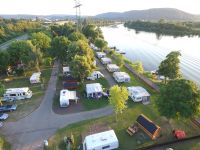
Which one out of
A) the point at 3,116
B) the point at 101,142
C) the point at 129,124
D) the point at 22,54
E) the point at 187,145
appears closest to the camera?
the point at 101,142

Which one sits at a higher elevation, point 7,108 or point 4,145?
point 7,108

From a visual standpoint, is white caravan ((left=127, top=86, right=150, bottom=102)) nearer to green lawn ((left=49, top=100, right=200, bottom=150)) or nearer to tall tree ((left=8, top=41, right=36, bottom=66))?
green lawn ((left=49, top=100, right=200, bottom=150))

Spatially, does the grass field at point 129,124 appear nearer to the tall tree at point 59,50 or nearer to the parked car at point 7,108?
the parked car at point 7,108

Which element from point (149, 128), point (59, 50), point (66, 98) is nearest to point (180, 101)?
point (149, 128)

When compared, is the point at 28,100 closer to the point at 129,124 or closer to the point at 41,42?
the point at 129,124

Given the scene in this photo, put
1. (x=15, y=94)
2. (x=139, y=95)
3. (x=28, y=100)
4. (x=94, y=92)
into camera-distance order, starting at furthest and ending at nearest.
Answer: (x=15, y=94), (x=28, y=100), (x=94, y=92), (x=139, y=95)

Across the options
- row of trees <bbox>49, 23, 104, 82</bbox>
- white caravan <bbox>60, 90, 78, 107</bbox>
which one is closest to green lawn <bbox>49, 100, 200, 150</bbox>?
white caravan <bbox>60, 90, 78, 107</bbox>

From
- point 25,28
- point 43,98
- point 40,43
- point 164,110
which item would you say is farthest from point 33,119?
point 25,28
